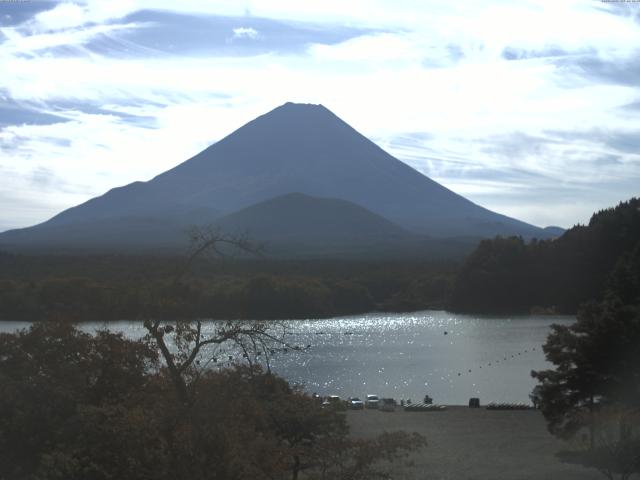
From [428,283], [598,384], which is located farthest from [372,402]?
[428,283]

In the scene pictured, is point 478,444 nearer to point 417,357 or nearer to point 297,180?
point 417,357

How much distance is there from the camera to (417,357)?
99.2 feet

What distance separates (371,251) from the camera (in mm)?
89938

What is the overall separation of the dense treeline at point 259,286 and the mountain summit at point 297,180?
199 ft

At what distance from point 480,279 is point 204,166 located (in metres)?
92.8

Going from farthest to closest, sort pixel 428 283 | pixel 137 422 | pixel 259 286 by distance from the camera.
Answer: pixel 428 283, pixel 259 286, pixel 137 422

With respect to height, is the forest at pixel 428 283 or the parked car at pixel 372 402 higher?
the forest at pixel 428 283

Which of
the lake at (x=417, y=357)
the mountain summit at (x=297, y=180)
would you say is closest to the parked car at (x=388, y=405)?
the lake at (x=417, y=357)

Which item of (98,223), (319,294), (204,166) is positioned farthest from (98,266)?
(204,166)

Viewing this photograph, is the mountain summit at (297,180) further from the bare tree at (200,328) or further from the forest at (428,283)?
the bare tree at (200,328)

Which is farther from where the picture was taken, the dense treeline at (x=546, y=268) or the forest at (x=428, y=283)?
the dense treeline at (x=546, y=268)

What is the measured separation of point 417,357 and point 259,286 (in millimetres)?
14678

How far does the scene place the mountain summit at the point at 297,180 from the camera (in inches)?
5030

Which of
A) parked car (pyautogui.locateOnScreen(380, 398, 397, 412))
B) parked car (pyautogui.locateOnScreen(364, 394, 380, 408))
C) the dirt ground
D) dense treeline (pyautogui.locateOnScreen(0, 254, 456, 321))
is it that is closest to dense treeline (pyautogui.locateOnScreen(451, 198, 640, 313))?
dense treeline (pyautogui.locateOnScreen(0, 254, 456, 321))
